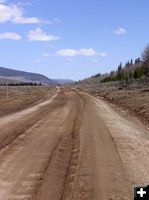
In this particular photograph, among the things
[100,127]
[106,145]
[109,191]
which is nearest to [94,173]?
[109,191]

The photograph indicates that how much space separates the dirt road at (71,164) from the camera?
9070 millimetres

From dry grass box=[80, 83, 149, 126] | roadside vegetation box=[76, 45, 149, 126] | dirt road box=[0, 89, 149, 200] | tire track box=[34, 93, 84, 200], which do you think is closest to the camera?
tire track box=[34, 93, 84, 200]

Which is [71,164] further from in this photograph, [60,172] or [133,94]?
[133,94]

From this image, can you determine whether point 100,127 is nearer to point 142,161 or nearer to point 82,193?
point 142,161

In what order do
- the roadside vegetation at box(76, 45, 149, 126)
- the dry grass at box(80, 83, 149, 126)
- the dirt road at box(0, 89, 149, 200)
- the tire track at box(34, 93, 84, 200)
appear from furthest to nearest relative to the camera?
the roadside vegetation at box(76, 45, 149, 126), the dry grass at box(80, 83, 149, 126), the dirt road at box(0, 89, 149, 200), the tire track at box(34, 93, 84, 200)

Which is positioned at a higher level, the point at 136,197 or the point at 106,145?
the point at 136,197

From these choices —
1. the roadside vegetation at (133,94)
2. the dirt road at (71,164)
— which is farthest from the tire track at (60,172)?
the roadside vegetation at (133,94)

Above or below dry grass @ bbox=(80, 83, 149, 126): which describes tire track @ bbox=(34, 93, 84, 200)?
above

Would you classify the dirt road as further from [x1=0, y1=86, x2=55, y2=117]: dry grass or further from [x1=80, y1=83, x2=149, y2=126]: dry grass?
[x1=0, y1=86, x2=55, y2=117]: dry grass

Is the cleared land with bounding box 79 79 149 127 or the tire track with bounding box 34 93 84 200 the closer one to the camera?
the tire track with bounding box 34 93 84 200

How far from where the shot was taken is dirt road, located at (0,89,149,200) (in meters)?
9.07

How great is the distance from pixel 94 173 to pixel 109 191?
177 centimetres

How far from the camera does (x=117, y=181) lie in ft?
33.2

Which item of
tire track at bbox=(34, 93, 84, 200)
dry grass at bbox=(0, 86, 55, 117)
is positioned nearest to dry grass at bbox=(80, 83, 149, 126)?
dry grass at bbox=(0, 86, 55, 117)
